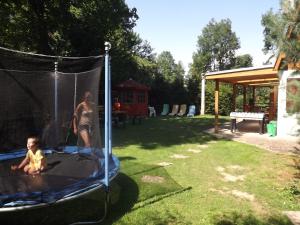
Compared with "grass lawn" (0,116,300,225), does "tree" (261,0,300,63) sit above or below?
above

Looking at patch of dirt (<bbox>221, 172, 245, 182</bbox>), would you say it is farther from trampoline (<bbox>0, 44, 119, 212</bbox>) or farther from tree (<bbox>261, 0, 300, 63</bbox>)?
tree (<bbox>261, 0, 300, 63</bbox>)

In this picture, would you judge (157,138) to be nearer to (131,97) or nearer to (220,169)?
(220,169)

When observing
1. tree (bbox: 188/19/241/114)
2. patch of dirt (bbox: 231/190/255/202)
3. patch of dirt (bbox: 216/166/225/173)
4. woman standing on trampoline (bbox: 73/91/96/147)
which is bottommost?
patch of dirt (bbox: 231/190/255/202)

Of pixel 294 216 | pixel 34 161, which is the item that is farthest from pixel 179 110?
pixel 294 216

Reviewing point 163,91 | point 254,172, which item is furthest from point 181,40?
point 254,172

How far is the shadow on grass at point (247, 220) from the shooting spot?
5.05m

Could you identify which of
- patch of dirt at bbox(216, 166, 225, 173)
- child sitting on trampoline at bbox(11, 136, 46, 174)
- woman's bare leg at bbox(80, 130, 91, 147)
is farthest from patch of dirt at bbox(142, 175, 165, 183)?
child sitting on trampoline at bbox(11, 136, 46, 174)

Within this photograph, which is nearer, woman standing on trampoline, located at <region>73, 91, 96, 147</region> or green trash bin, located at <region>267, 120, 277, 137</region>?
woman standing on trampoline, located at <region>73, 91, 96, 147</region>

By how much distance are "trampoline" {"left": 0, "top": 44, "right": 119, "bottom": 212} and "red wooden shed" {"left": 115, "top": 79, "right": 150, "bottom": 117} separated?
503 inches

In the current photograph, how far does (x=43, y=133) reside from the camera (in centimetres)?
723

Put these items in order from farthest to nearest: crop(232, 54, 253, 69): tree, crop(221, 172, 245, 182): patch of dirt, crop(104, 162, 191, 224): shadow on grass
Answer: crop(232, 54, 253, 69): tree
crop(221, 172, 245, 182): patch of dirt
crop(104, 162, 191, 224): shadow on grass

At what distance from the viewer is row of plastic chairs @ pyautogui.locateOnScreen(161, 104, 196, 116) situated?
25677 millimetres

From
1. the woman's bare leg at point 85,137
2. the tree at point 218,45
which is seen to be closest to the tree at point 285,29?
the woman's bare leg at point 85,137

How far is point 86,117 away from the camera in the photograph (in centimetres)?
671
